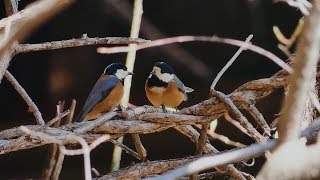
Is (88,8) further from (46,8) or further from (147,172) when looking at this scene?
(46,8)

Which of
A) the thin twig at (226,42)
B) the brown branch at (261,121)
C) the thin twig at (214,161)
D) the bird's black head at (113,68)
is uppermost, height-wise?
the bird's black head at (113,68)

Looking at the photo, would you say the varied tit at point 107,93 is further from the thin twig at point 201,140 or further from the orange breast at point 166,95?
the thin twig at point 201,140

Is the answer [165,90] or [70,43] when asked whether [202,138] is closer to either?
[70,43]

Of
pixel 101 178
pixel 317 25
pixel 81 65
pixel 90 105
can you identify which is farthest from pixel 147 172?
pixel 81 65

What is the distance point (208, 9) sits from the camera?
133 inches

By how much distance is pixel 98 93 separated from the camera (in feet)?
9.59

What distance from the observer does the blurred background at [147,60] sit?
3.33 m

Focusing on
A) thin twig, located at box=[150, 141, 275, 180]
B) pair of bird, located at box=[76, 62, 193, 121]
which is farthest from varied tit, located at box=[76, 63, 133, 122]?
thin twig, located at box=[150, 141, 275, 180]

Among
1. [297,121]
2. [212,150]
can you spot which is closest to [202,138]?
[212,150]

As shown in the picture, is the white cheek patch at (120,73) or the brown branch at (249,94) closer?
the brown branch at (249,94)

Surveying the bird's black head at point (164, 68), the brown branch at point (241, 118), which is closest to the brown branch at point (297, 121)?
the brown branch at point (241, 118)

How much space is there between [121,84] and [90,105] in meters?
0.25

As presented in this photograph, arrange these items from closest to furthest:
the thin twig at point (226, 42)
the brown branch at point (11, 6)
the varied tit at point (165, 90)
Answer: the thin twig at point (226, 42), the brown branch at point (11, 6), the varied tit at point (165, 90)

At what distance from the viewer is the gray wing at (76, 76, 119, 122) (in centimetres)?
286
